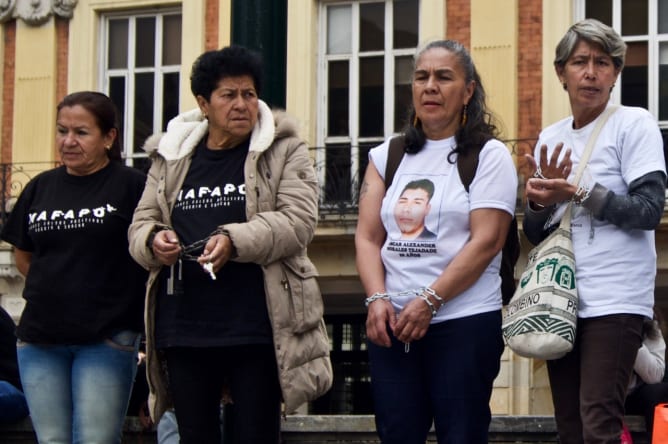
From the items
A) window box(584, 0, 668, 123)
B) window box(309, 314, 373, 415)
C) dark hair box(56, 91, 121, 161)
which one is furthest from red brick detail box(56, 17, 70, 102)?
dark hair box(56, 91, 121, 161)

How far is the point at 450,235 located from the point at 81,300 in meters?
1.71

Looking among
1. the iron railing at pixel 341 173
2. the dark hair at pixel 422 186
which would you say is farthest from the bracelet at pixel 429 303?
the iron railing at pixel 341 173

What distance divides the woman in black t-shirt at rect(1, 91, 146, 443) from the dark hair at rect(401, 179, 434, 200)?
4.61 feet

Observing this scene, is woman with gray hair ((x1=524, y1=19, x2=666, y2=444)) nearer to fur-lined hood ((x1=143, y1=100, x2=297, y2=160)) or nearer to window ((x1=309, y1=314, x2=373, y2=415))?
fur-lined hood ((x1=143, y1=100, x2=297, y2=160))

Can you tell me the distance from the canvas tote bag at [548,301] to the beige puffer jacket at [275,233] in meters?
0.81

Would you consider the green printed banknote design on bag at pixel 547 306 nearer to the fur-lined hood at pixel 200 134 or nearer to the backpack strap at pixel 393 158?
the backpack strap at pixel 393 158

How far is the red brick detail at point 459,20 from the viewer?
19.6 meters

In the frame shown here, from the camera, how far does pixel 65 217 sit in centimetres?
638

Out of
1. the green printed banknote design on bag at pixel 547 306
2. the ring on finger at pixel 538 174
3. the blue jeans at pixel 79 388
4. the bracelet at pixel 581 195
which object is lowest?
the blue jeans at pixel 79 388

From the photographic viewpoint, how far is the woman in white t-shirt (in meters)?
5.43

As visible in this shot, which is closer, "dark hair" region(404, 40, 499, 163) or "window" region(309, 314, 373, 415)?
"dark hair" region(404, 40, 499, 163)

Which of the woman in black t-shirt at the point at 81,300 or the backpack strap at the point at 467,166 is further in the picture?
the woman in black t-shirt at the point at 81,300

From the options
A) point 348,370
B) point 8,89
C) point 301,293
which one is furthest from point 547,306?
point 8,89

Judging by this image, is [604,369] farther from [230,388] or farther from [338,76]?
[338,76]
